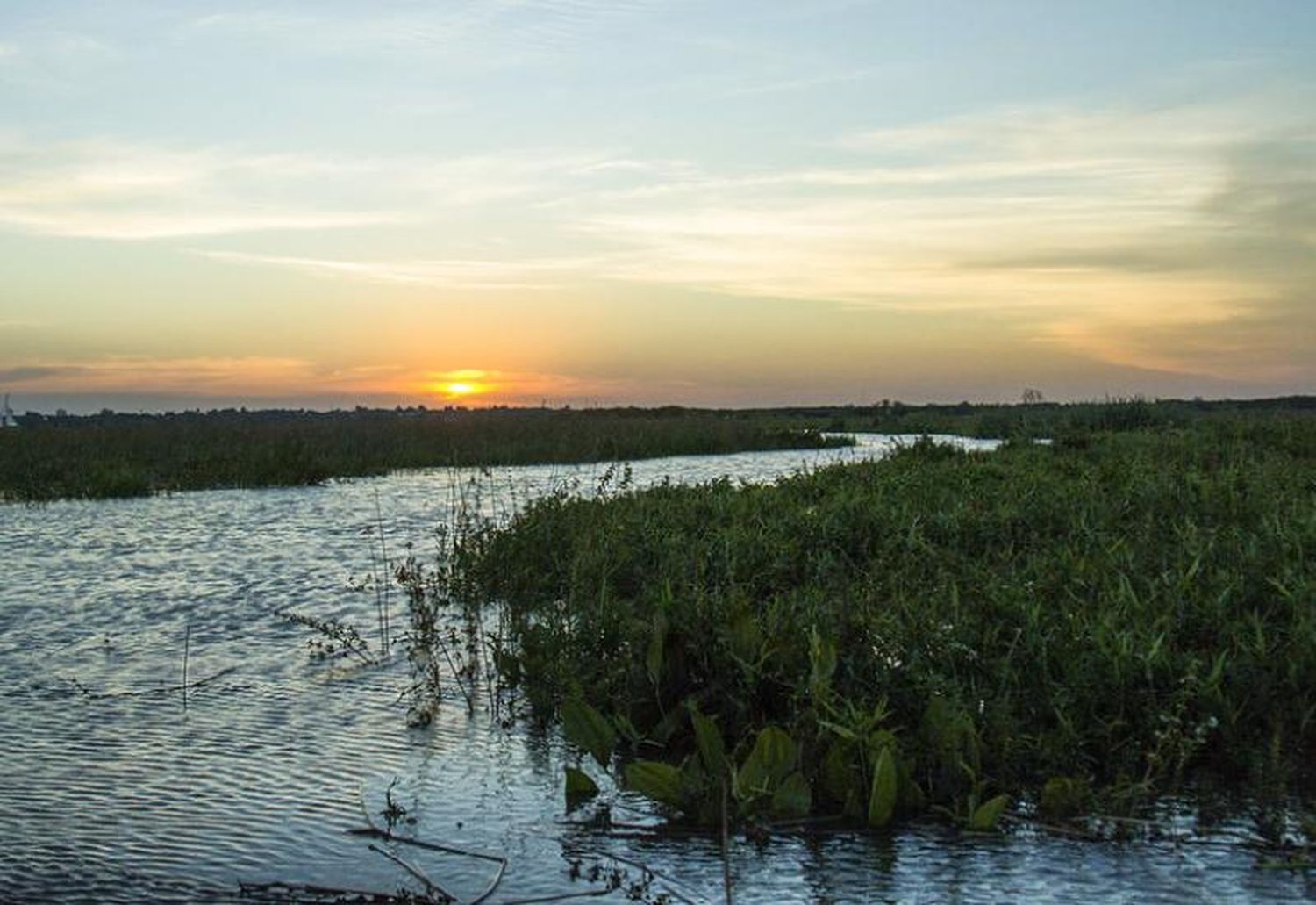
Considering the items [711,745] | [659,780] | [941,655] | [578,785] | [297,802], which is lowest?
[297,802]

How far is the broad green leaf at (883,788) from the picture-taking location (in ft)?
17.6

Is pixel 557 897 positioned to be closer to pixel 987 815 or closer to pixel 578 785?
pixel 578 785

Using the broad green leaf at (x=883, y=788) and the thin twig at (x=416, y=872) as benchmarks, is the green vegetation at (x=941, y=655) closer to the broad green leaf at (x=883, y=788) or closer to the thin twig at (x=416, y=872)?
the broad green leaf at (x=883, y=788)

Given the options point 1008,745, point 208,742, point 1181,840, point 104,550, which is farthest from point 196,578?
point 1181,840

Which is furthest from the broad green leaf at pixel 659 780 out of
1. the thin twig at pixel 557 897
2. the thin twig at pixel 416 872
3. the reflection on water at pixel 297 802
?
the thin twig at pixel 416 872

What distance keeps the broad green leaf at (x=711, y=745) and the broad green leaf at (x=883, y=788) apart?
2.38 feet

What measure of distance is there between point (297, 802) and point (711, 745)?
2037 millimetres

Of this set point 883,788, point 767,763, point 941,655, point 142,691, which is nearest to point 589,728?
point 767,763

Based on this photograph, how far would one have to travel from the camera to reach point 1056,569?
862 cm

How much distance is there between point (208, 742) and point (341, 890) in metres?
2.56

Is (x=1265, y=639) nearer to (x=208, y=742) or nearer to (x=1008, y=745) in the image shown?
(x=1008, y=745)

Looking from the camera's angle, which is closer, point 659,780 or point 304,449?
point 659,780

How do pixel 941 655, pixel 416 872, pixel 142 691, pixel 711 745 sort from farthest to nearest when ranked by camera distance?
pixel 142 691 < pixel 941 655 < pixel 711 745 < pixel 416 872

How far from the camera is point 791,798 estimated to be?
548 cm
